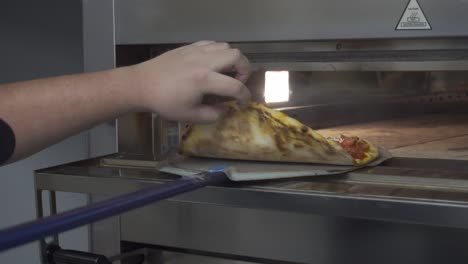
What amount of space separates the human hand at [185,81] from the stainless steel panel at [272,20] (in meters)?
0.26

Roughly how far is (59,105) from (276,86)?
49 centimetres

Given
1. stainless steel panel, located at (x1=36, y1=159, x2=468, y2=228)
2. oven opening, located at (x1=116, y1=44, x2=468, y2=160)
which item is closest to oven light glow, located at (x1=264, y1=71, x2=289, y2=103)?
oven opening, located at (x1=116, y1=44, x2=468, y2=160)

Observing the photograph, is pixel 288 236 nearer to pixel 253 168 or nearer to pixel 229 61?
pixel 253 168

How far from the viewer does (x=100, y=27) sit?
1.05 m

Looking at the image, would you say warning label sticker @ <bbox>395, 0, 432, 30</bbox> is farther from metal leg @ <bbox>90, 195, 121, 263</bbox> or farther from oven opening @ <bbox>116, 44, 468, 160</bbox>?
metal leg @ <bbox>90, 195, 121, 263</bbox>

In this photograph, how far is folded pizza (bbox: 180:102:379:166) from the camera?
0.76 m

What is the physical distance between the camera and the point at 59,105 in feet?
2.09

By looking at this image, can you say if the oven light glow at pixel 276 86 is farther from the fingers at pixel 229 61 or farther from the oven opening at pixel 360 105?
the fingers at pixel 229 61

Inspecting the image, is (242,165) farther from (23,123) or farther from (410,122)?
(410,122)

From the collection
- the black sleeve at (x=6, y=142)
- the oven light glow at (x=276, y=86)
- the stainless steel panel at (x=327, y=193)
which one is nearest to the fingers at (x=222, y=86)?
the stainless steel panel at (x=327, y=193)

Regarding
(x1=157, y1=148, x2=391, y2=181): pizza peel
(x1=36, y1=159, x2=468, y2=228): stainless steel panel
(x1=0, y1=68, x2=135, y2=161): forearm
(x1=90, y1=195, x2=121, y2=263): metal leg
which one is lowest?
(x1=90, y1=195, x2=121, y2=263): metal leg

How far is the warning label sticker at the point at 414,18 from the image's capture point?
0.83m

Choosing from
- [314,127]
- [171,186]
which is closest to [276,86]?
[314,127]

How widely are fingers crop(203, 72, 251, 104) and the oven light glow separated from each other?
354 mm
